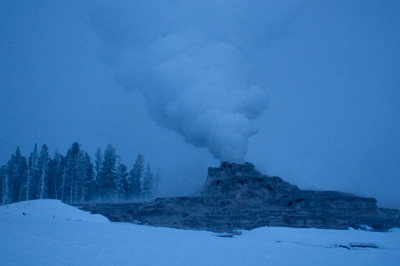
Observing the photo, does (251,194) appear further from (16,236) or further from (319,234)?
(16,236)

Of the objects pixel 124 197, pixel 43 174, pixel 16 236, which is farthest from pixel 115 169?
pixel 16 236

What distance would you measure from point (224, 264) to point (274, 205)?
26454 millimetres

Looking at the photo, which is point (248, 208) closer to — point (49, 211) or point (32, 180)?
point (49, 211)

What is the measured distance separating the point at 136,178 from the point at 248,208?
33570 mm

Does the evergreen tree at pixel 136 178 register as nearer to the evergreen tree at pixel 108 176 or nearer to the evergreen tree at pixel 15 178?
the evergreen tree at pixel 108 176

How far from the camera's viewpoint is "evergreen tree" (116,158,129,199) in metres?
62.8

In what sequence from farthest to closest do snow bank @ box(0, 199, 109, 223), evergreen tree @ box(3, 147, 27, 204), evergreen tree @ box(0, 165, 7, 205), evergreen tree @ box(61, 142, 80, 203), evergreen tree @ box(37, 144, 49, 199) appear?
evergreen tree @ box(0, 165, 7, 205) → evergreen tree @ box(3, 147, 27, 204) → evergreen tree @ box(61, 142, 80, 203) → evergreen tree @ box(37, 144, 49, 199) → snow bank @ box(0, 199, 109, 223)

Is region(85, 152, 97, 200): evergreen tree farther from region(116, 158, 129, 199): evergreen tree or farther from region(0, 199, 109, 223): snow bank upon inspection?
region(0, 199, 109, 223): snow bank

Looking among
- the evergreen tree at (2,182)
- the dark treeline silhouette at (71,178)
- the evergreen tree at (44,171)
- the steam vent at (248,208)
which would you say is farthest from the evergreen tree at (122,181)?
the steam vent at (248,208)

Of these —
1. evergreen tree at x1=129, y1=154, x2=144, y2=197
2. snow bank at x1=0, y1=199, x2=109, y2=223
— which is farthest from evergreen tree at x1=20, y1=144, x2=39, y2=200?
snow bank at x1=0, y1=199, x2=109, y2=223

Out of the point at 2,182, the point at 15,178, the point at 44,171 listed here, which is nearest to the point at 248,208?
the point at 44,171

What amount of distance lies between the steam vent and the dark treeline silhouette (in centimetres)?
2189

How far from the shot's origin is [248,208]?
36500mm

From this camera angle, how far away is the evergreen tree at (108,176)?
6078 centimetres
